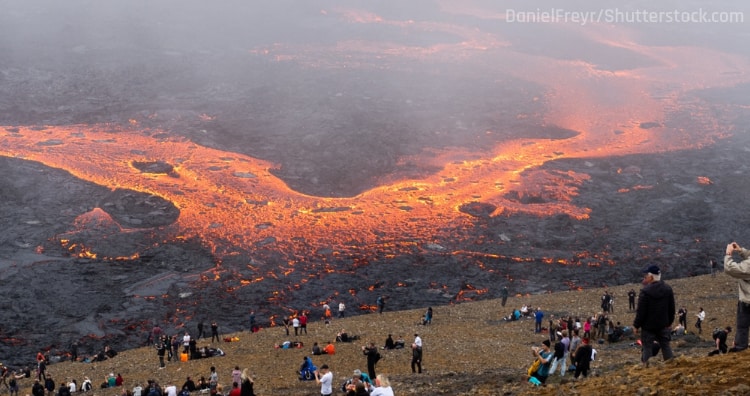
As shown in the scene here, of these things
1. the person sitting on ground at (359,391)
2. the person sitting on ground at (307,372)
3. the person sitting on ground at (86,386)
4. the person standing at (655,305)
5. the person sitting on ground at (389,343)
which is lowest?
the person sitting on ground at (86,386)

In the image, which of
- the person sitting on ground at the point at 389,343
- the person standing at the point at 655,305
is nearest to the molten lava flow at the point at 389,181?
the person sitting on ground at the point at 389,343

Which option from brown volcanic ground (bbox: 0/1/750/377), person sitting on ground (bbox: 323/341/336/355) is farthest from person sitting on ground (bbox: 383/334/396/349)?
brown volcanic ground (bbox: 0/1/750/377)

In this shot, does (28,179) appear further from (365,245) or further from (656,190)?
(656,190)

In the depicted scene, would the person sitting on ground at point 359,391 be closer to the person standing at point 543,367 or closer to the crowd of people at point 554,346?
the crowd of people at point 554,346

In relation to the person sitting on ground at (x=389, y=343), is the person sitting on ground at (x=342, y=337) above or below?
below

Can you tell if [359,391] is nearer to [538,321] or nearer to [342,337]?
[342,337]

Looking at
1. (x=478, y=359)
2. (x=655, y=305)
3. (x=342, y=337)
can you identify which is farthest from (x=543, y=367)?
(x=342, y=337)
